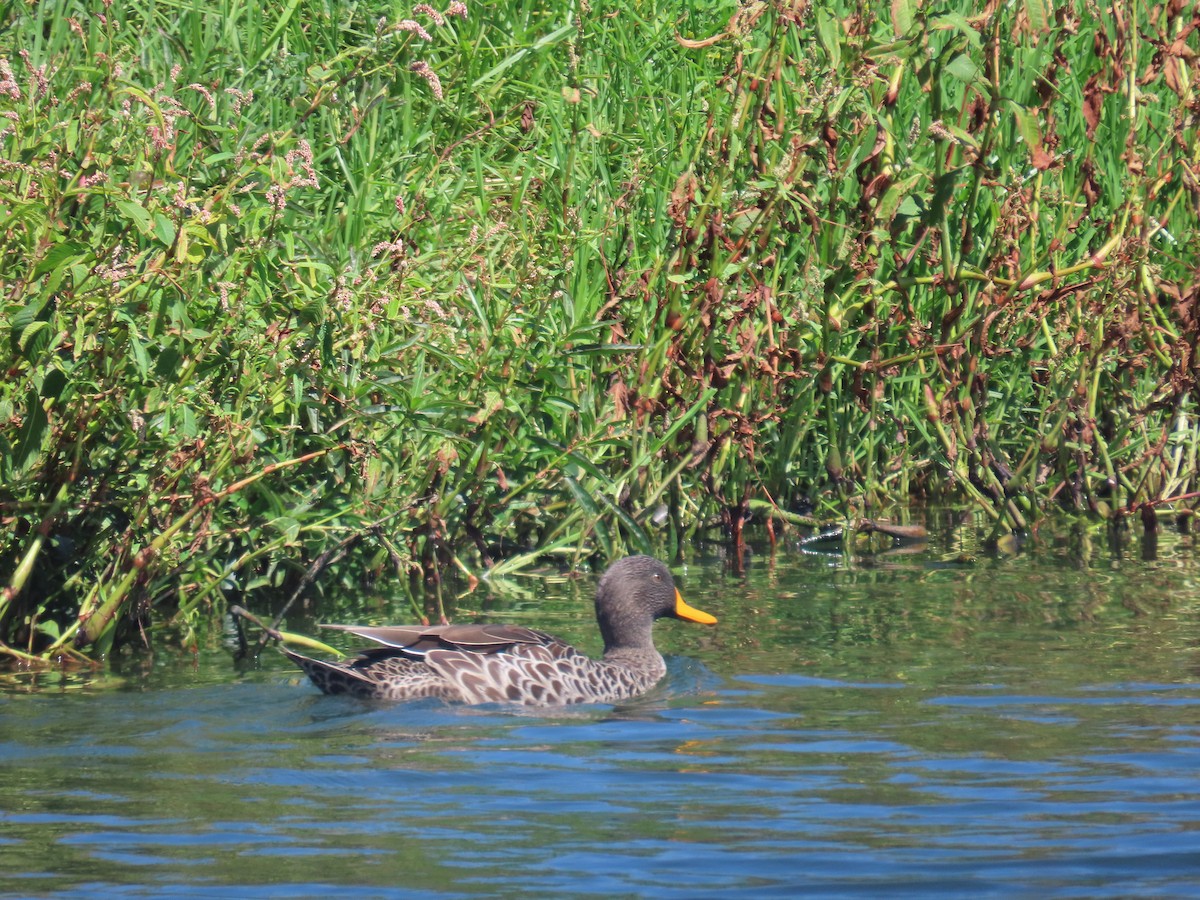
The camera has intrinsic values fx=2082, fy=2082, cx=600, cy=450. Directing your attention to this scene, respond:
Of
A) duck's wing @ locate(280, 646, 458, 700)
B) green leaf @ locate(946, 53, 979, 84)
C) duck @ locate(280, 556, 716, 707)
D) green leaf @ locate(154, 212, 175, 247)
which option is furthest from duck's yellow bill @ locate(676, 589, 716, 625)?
green leaf @ locate(154, 212, 175, 247)

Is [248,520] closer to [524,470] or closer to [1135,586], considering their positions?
[524,470]

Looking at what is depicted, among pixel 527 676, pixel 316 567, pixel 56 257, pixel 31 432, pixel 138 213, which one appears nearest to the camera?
pixel 138 213

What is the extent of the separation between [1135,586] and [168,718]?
4000mm

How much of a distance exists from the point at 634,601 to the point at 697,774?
1922 millimetres

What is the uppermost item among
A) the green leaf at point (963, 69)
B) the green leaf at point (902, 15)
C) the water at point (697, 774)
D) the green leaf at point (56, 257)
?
the green leaf at point (902, 15)

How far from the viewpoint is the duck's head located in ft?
24.1

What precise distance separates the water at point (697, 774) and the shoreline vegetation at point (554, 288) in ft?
2.02

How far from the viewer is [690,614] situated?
7480 millimetres

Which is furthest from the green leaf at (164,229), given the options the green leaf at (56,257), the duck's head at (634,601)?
the duck's head at (634,601)

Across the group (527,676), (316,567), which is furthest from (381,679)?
(316,567)

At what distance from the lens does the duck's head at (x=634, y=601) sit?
7.35 m

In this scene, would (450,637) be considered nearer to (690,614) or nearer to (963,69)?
(690,614)

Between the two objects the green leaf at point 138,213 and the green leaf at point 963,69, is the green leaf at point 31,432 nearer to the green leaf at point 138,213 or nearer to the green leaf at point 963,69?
the green leaf at point 138,213

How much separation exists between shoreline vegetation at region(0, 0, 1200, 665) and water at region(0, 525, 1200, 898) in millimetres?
615
